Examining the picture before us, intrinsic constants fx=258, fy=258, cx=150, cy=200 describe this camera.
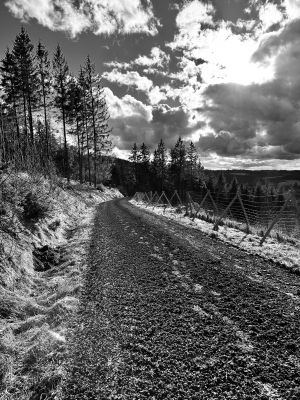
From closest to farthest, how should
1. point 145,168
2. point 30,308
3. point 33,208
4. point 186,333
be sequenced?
point 186,333 → point 30,308 → point 33,208 → point 145,168

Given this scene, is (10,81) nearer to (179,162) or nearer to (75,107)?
(75,107)

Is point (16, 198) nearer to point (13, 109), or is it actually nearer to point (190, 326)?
point (190, 326)

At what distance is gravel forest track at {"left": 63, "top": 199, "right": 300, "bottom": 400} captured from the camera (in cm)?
252

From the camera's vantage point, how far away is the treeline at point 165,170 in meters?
66.1

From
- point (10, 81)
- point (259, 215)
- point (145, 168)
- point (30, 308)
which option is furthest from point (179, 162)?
point (30, 308)

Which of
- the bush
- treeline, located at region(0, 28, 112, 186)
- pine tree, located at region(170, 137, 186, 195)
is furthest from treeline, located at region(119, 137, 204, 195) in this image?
the bush

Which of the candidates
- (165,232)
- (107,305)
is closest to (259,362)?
(107,305)

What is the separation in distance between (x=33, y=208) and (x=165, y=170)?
2520 inches

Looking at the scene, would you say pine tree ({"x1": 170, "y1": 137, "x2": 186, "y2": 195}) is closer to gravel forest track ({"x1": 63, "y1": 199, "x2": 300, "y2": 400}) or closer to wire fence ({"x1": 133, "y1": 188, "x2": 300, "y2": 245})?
wire fence ({"x1": 133, "y1": 188, "x2": 300, "y2": 245})

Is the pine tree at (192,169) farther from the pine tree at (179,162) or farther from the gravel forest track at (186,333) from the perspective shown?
the gravel forest track at (186,333)

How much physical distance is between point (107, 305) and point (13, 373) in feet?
5.61

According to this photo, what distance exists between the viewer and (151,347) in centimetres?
313

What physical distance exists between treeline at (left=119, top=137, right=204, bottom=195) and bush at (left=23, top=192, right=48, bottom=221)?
57.8 meters

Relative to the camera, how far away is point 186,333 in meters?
3.39
